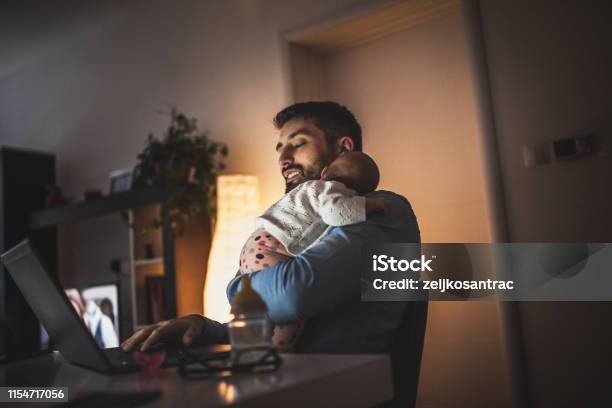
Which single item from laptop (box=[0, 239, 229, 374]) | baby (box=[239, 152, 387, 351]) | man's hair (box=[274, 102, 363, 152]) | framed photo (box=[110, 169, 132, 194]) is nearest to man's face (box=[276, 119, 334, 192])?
man's hair (box=[274, 102, 363, 152])

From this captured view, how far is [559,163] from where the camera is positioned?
2.13 m

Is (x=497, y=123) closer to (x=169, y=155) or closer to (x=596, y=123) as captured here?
(x=596, y=123)

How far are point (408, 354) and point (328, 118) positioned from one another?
79 cm

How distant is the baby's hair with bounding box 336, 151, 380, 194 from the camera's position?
138 centimetres

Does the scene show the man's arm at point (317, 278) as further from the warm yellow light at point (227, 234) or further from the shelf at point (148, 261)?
the shelf at point (148, 261)

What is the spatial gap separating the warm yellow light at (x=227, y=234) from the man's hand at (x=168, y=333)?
1426 millimetres

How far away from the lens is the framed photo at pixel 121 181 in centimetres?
364

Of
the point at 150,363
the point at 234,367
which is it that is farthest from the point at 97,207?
the point at 234,367

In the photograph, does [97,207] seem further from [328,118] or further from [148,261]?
[328,118]

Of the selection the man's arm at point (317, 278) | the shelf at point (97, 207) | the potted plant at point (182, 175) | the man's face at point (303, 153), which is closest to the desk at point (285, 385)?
the man's arm at point (317, 278)

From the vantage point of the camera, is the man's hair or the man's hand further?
the man's hair

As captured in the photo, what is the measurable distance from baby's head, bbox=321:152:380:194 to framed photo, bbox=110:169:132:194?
2.49 meters

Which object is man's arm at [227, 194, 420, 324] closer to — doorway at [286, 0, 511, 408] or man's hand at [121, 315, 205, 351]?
man's hand at [121, 315, 205, 351]

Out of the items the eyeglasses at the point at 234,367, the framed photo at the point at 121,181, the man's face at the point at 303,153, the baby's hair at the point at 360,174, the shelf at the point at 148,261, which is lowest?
the eyeglasses at the point at 234,367
